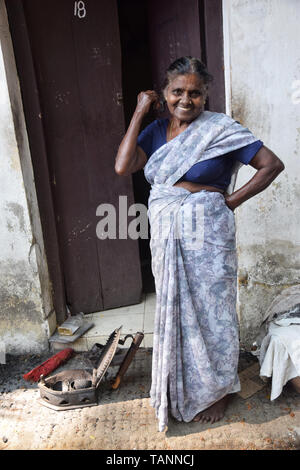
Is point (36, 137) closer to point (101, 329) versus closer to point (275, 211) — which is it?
point (101, 329)

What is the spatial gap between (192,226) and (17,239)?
166 cm

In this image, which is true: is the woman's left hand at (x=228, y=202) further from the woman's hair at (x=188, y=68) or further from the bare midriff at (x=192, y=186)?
the woman's hair at (x=188, y=68)

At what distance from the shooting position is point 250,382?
2.89 meters

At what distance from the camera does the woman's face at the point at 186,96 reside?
7.06ft

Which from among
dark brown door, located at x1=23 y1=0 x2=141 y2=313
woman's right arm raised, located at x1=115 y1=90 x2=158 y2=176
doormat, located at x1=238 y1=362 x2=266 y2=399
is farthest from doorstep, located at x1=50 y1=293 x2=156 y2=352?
woman's right arm raised, located at x1=115 y1=90 x2=158 y2=176

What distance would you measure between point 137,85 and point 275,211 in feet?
7.31

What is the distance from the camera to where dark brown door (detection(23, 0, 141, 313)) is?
3.28 m

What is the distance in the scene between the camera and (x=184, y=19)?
3.19 metres

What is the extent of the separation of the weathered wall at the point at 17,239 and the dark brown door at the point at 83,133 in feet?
0.87

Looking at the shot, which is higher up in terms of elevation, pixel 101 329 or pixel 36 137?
pixel 36 137

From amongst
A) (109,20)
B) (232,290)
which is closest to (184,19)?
(109,20)

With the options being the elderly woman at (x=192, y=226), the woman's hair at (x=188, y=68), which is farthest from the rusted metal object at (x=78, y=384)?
Answer: the woman's hair at (x=188, y=68)

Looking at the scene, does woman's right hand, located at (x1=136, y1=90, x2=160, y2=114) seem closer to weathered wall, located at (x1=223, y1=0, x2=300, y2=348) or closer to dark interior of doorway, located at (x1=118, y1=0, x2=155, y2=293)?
weathered wall, located at (x1=223, y1=0, x2=300, y2=348)

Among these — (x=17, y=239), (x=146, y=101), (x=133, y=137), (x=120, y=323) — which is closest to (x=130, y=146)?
(x=133, y=137)
